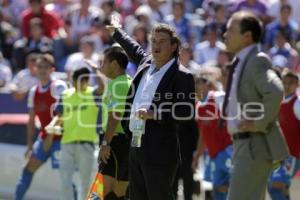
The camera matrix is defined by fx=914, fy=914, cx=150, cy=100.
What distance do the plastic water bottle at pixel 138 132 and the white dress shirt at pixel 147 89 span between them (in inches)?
1.5

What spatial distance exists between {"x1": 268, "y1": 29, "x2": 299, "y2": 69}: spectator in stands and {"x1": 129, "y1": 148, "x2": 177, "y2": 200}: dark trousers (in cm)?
688

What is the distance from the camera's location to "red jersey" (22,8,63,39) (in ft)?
55.7

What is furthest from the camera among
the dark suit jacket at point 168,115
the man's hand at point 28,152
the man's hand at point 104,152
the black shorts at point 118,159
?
the man's hand at point 28,152

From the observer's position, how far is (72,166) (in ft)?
37.4

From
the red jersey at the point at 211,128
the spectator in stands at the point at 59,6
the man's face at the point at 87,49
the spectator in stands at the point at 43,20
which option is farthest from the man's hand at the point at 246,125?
the spectator in stands at the point at 59,6

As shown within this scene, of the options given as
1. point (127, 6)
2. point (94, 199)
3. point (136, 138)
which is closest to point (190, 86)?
point (136, 138)

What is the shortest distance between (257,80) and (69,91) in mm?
4611

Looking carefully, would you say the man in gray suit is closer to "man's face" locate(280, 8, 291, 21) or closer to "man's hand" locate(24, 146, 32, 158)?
"man's hand" locate(24, 146, 32, 158)

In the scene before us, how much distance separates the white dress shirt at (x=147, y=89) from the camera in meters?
8.05

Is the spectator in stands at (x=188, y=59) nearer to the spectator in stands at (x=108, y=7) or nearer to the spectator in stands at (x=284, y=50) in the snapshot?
the spectator in stands at (x=284, y=50)

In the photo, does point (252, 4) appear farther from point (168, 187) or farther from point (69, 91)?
point (168, 187)

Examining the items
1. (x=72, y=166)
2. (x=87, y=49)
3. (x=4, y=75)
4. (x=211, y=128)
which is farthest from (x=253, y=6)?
(x=72, y=166)

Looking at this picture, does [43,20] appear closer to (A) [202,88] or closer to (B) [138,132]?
(A) [202,88]

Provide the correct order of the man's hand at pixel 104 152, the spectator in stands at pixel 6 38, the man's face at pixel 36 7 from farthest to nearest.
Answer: the spectator in stands at pixel 6 38, the man's face at pixel 36 7, the man's hand at pixel 104 152
